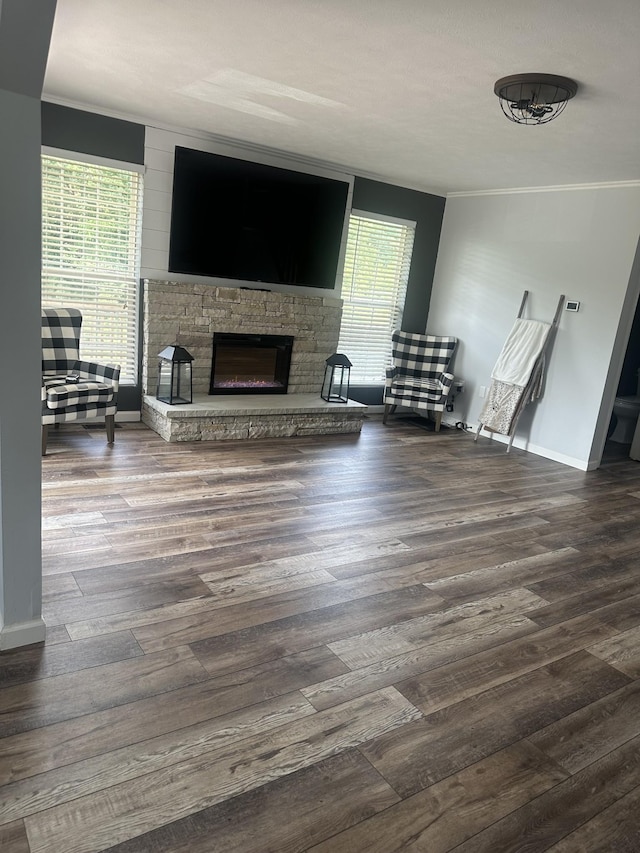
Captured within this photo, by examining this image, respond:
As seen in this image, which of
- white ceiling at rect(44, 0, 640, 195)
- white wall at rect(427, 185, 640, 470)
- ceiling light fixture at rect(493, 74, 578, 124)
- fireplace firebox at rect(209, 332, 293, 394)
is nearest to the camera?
white ceiling at rect(44, 0, 640, 195)

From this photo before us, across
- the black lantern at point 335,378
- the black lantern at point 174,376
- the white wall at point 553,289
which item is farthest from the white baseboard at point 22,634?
the white wall at point 553,289

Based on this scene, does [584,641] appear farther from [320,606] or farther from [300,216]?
[300,216]

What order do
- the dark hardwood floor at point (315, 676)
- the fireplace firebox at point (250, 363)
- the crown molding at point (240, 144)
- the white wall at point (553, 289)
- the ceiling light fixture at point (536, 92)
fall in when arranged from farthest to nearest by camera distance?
the fireplace firebox at point (250, 363), the white wall at point (553, 289), the crown molding at point (240, 144), the ceiling light fixture at point (536, 92), the dark hardwood floor at point (315, 676)

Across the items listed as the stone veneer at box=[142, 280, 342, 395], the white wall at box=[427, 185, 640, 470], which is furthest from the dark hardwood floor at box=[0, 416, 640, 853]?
the white wall at box=[427, 185, 640, 470]

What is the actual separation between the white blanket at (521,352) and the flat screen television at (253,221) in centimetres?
184

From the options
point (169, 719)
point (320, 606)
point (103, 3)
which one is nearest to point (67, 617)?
point (169, 719)

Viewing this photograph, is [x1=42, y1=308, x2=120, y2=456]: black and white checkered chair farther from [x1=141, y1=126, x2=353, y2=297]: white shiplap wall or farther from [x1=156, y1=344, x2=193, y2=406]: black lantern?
[x1=141, y1=126, x2=353, y2=297]: white shiplap wall

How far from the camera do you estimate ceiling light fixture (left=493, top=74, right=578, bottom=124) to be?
2.87 metres

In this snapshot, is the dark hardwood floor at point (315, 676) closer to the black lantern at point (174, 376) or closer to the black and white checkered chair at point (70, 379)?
the black and white checkered chair at point (70, 379)

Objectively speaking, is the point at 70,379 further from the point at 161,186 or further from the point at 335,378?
the point at 335,378

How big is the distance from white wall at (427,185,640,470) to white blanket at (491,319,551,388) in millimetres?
140

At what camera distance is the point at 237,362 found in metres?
5.63

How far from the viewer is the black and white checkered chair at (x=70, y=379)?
4.31 m

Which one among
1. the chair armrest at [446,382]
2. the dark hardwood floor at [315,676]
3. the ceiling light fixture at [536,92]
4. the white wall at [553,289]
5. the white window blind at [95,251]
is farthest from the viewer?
the chair armrest at [446,382]
